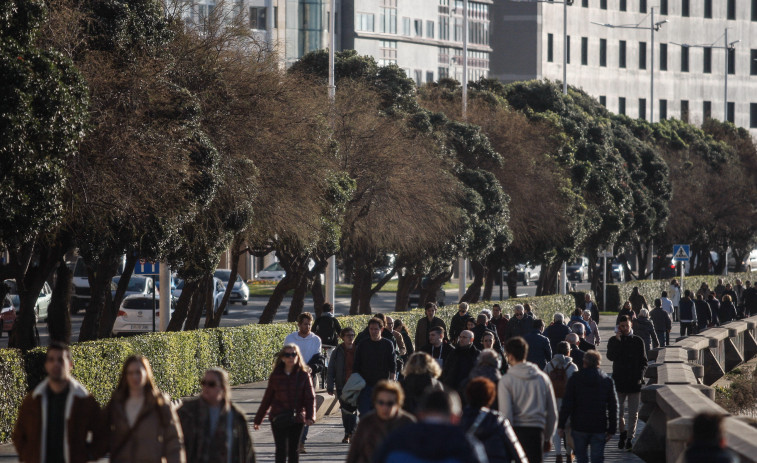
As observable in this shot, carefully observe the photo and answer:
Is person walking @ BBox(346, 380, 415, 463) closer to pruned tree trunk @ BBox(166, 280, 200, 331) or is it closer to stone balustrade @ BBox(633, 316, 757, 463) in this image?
stone balustrade @ BBox(633, 316, 757, 463)

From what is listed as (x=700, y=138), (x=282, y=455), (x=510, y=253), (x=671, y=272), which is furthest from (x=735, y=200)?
(x=282, y=455)

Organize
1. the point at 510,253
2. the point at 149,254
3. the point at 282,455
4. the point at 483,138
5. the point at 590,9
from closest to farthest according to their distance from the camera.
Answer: the point at 282,455 → the point at 149,254 → the point at 483,138 → the point at 510,253 → the point at 590,9

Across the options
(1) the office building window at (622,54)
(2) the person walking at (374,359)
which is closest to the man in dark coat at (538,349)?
(2) the person walking at (374,359)

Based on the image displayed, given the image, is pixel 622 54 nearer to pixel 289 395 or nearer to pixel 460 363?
pixel 460 363

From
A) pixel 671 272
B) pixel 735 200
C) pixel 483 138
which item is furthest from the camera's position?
pixel 671 272

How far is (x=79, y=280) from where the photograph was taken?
44.5 m

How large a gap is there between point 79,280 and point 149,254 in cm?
2590

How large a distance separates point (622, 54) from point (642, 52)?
2064mm

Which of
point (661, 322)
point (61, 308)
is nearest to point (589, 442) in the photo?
point (61, 308)

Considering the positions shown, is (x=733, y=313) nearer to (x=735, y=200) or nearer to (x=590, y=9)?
(x=735, y=200)

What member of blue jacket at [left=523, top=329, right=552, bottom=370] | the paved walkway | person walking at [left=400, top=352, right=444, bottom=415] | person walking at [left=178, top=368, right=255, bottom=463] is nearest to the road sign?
the paved walkway

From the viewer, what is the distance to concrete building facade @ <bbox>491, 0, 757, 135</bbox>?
3356 inches

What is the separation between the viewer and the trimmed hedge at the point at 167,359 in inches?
601

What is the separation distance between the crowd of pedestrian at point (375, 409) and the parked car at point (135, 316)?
18082mm
